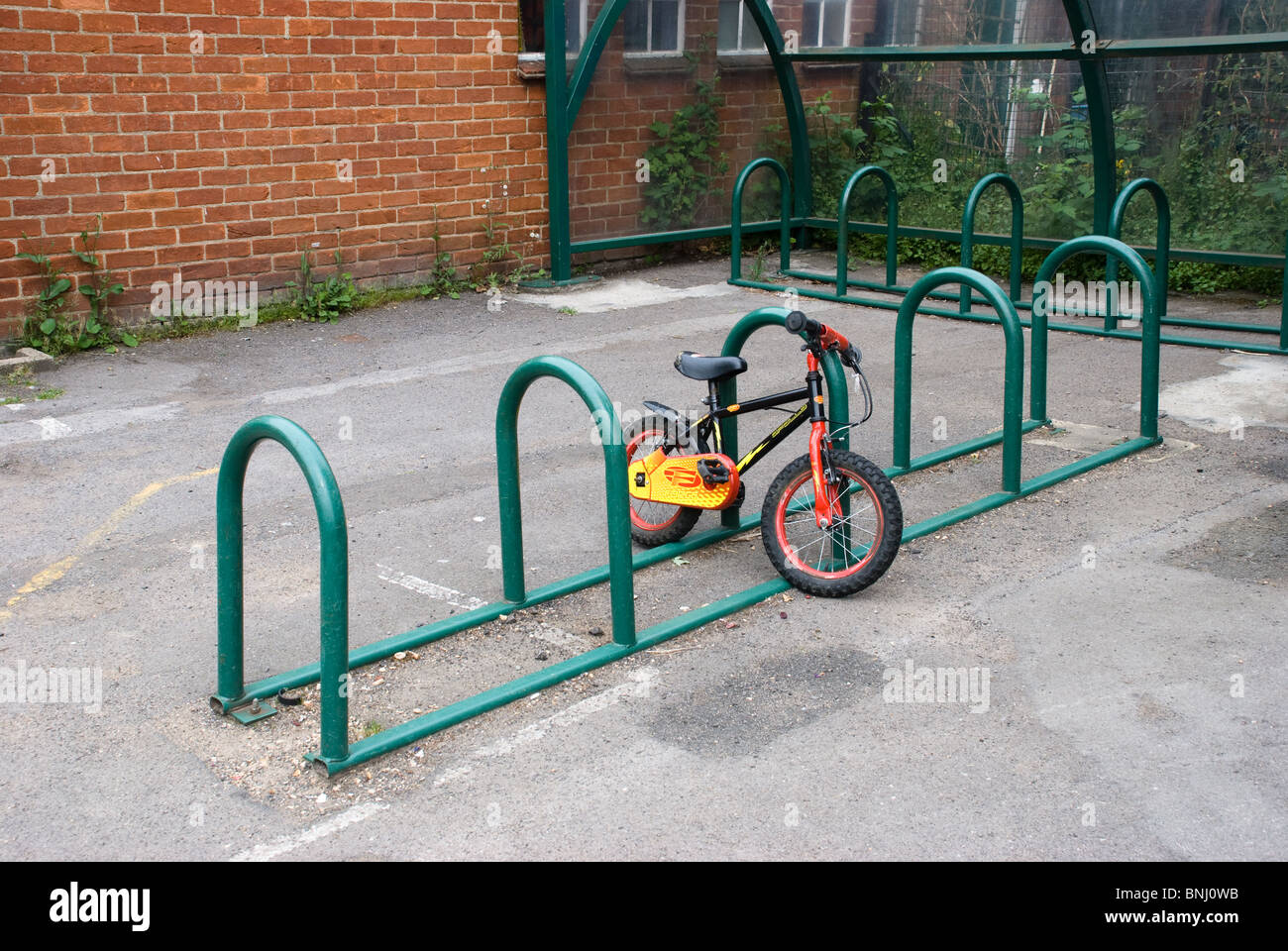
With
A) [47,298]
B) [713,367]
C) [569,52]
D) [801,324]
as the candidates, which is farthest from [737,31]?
[801,324]

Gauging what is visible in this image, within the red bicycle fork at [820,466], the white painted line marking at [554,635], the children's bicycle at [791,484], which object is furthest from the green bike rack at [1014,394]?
the white painted line marking at [554,635]

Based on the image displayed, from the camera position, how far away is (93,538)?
5.12 metres

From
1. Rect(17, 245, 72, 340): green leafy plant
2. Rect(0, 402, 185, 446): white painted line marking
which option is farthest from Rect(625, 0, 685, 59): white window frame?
Rect(0, 402, 185, 446): white painted line marking

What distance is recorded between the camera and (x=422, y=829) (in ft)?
10.4

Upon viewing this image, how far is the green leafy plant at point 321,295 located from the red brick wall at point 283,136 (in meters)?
0.08

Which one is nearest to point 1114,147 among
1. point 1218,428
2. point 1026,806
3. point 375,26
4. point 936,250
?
point 936,250

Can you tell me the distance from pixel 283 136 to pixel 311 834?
6.49 m

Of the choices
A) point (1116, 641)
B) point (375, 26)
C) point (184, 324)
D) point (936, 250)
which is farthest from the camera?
point (936, 250)

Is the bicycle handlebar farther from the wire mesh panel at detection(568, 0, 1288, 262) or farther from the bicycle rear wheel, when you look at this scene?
the wire mesh panel at detection(568, 0, 1288, 262)

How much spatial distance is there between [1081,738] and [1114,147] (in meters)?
6.91

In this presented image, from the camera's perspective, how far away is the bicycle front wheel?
4398 millimetres

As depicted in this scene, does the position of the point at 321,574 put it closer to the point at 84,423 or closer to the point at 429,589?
the point at 429,589

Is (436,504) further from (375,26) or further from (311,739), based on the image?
(375,26)

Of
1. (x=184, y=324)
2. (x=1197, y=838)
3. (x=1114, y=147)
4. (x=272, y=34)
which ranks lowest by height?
(x=1197, y=838)
